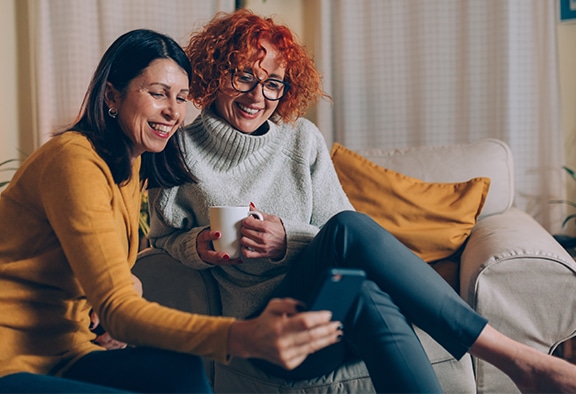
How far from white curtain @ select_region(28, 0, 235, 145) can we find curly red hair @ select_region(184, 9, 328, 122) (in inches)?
41.3

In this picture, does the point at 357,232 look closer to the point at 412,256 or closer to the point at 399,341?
the point at 412,256

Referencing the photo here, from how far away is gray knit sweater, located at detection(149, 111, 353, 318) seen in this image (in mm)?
1659

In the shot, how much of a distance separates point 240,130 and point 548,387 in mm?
919

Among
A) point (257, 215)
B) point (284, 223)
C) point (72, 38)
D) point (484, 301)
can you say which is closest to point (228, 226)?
point (257, 215)

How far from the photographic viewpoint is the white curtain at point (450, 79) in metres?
2.76

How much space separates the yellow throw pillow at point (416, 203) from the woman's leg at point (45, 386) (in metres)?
1.18

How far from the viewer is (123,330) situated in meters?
1.01

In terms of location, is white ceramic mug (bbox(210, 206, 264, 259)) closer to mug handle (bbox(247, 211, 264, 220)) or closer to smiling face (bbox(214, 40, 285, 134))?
mug handle (bbox(247, 211, 264, 220))

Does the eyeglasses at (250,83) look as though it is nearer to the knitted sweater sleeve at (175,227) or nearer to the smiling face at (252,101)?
the smiling face at (252,101)

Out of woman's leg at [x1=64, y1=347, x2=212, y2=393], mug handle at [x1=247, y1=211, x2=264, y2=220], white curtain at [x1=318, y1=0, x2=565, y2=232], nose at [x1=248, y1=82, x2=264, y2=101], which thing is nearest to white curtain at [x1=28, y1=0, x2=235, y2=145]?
white curtain at [x1=318, y1=0, x2=565, y2=232]

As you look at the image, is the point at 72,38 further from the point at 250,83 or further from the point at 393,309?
the point at 393,309

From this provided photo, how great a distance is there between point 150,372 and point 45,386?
16 cm

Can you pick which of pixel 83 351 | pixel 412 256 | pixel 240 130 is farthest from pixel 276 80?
pixel 83 351

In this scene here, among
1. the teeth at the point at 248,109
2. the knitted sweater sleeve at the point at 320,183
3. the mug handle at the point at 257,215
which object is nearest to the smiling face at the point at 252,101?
the teeth at the point at 248,109
